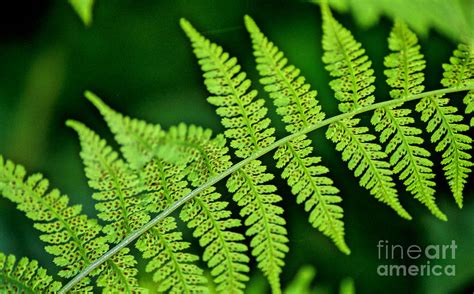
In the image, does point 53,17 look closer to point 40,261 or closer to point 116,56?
point 116,56

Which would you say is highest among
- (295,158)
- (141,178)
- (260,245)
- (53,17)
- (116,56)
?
(53,17)

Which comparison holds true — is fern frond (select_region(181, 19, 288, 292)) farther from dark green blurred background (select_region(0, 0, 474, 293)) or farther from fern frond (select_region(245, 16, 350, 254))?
dark green blurred background (select_region(0, 0, 474, 293))

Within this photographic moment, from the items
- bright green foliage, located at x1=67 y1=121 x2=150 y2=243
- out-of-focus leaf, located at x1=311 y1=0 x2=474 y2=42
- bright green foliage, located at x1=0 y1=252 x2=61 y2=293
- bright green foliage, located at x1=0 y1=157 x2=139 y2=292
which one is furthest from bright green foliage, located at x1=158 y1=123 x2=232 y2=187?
out-of-focus leaf, located at x1=311 y1=0 x2=474 y2=42

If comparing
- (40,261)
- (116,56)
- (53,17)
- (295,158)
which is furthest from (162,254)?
(53,17)

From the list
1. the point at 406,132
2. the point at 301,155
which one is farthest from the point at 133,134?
the point at 406,132

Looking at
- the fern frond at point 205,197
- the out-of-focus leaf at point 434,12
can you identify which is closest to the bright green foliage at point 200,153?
the fern frond at point 205,197

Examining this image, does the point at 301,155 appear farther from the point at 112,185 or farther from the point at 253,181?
the point at 112,185

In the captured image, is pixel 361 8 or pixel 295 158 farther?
pixel 361 8
